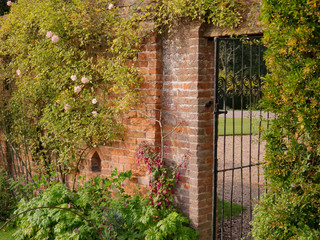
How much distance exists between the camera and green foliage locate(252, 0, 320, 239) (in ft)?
9.57

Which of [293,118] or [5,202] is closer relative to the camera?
[293,118]

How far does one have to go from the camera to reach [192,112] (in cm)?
439

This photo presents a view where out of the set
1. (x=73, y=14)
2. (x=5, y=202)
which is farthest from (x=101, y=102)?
Answer: (x=5, y=202)

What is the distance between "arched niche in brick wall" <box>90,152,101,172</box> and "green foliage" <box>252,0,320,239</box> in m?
2.92

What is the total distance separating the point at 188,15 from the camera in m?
4.29

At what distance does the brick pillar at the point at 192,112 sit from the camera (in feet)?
14.2

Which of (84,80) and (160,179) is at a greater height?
(84,80)

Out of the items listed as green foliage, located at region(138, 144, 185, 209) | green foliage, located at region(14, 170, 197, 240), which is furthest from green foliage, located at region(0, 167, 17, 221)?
green foliage, located at region(138, 144, 185, 209)

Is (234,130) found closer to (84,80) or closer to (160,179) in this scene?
(160,179)

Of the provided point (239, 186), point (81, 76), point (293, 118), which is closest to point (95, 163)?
point (81, 76)

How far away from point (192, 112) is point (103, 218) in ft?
4.96

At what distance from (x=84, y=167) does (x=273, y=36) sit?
3517 mm

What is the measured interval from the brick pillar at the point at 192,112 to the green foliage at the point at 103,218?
0.27 meters

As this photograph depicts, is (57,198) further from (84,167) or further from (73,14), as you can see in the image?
(73,14)
